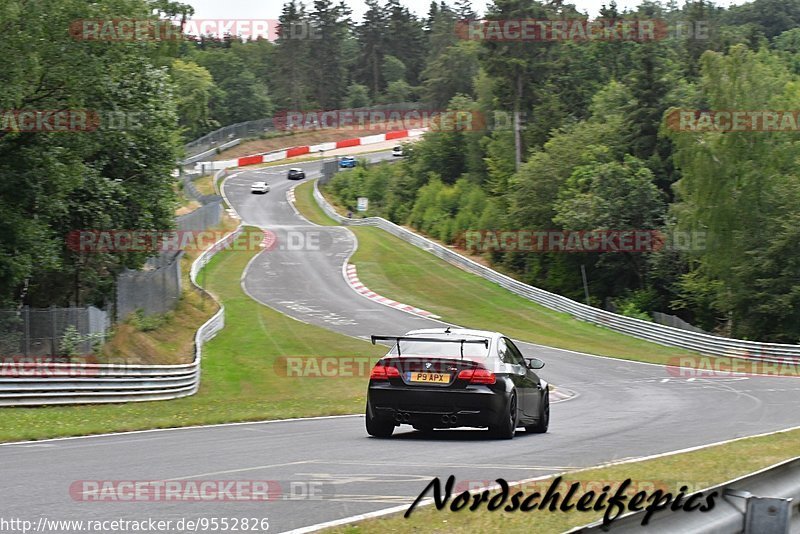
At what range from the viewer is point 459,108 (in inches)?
3841

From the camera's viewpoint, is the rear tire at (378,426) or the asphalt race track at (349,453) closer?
the asphalt race track at (349,453)

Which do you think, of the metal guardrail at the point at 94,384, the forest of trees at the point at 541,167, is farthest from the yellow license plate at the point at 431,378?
the forest of trees at the point at 541,167

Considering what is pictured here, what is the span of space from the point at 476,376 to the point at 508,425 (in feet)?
2.86

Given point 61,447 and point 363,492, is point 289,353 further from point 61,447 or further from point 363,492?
point 363,492

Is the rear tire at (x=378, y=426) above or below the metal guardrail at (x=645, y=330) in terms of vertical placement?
above

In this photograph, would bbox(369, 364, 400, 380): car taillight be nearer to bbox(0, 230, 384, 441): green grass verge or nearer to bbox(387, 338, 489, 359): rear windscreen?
bbox(387, 338, 489, 359): rear windscreen

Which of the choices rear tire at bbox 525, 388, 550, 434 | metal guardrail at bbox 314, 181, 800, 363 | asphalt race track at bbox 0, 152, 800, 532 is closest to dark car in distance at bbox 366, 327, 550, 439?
asphalt race track at bbox 0, 152, 800, 532

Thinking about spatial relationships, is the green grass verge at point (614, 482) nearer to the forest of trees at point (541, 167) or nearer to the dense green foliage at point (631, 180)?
the forest of trees at point (541, 167)

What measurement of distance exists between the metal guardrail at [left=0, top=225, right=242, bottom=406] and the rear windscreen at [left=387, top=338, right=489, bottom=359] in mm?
10272

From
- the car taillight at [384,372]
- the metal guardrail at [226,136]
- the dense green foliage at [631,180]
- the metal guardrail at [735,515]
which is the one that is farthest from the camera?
the metal guardrail at [226,136]

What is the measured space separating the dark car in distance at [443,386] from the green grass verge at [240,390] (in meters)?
4.51

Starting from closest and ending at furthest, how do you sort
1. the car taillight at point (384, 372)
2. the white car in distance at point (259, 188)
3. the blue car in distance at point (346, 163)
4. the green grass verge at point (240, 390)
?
1. the car taillight at point (384, 372)
2. the green grass verge at point (240, 390)
3. the white car in distance at point (259, 188)
4. the blue car in distance at point (346, 163)

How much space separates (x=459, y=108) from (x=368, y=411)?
86345 millimetres

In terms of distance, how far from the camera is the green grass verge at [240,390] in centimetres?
1722
